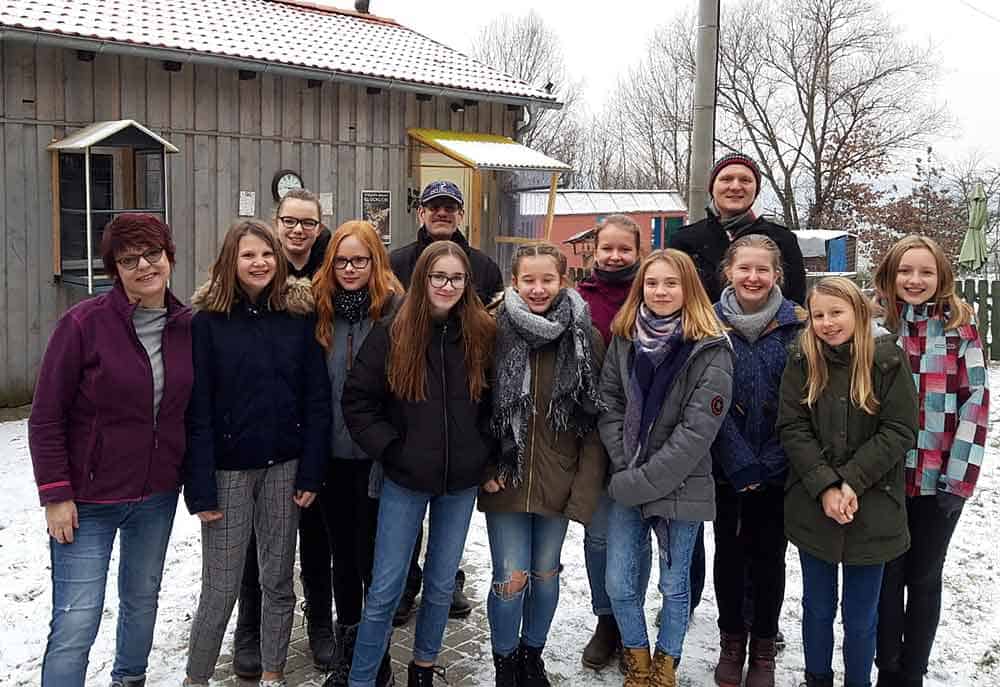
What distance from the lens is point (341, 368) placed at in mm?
3680

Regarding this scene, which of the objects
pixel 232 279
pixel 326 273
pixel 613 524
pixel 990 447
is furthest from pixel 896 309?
pixel 990 447

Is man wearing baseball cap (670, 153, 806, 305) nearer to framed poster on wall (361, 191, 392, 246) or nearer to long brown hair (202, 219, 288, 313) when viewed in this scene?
long brown hair (202, 219, 288, 313)

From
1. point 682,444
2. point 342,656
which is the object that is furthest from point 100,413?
point 682,444

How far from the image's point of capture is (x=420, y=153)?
11.7 m

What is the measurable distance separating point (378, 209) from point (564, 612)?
306 inches

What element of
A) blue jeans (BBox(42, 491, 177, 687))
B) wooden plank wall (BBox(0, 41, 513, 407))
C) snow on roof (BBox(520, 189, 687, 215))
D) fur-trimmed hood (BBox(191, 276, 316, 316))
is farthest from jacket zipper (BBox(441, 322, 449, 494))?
snow on roof (BBox(520, 189, 687, 215))

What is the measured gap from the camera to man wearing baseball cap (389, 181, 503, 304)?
14.5 feet

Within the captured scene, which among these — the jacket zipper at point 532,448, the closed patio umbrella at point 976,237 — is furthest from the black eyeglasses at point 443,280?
the closed patio umbrella at point 976,237

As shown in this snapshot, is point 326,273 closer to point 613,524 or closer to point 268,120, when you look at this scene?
point 613,524

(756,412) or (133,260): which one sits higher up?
(133,260)

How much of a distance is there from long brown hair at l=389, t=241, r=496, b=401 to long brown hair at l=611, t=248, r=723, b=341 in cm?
54

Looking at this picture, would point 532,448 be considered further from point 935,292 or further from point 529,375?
point 935,292

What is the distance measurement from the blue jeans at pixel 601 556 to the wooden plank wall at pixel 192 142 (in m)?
Result: 6.74

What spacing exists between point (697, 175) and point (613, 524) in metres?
4.71
